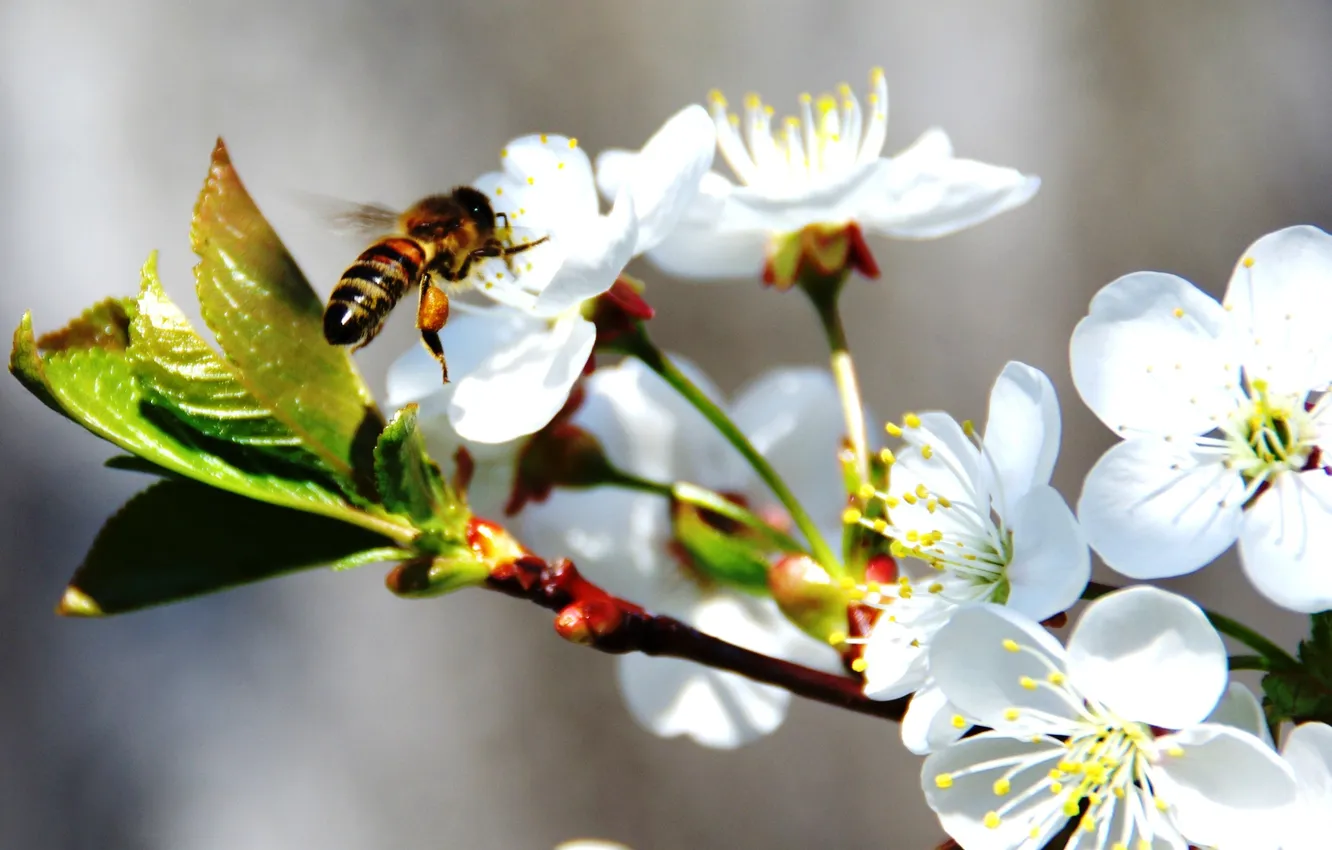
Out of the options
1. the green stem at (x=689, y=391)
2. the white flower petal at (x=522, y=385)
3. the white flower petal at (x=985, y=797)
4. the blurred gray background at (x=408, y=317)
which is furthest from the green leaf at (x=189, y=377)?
the blurred gray background at (x=408, y=317)

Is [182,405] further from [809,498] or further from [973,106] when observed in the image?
[973,106]

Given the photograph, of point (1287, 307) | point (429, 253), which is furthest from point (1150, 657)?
point (429, 253)

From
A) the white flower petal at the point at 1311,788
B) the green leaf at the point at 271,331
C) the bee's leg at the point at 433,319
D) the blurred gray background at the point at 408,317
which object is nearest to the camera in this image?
the white flower petal at the point at 1311,788

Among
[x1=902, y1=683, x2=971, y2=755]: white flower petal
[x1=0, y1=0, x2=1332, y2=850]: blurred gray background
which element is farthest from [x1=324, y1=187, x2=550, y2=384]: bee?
[x1=0, y1=0, x2=1332, y2=850]: blurred gray background

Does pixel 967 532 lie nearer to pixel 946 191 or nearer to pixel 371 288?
pixel 946 191

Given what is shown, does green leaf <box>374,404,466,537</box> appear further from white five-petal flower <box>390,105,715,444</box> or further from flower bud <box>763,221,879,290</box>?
flower bud <box>763,221,879,290</box>

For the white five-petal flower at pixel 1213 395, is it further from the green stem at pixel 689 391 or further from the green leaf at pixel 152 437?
the green leaf at pixel 152 437
